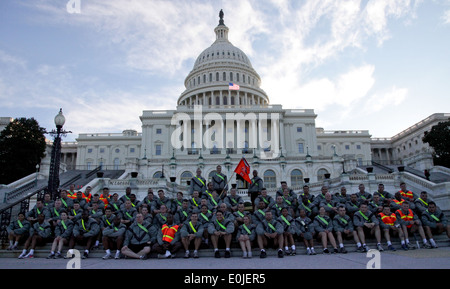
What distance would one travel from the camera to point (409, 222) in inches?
422

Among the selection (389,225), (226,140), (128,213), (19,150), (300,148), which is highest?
(226,140)

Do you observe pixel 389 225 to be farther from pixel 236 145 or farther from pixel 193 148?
pixel 236 145

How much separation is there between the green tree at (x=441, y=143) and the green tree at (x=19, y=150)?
195 ft

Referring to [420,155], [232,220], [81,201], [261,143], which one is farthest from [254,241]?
[261,143]

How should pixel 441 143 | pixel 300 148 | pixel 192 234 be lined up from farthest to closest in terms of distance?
1. pixel 300 148
2. pixel 441 143
3. pixel 192 234

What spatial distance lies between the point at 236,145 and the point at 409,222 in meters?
54.4

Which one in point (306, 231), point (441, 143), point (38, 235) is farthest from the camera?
point (441, 143)

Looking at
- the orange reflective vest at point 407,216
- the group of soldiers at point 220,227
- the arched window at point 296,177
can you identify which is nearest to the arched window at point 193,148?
the arched window at point 296,177

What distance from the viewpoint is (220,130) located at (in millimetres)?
65438

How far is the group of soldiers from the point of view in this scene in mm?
9812

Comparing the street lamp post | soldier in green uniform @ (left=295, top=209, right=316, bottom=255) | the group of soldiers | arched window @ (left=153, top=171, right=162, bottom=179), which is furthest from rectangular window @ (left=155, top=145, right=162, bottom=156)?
soldier in green uniform @ (left=295, top=209, right=316, bottom=255)

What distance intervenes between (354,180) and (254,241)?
23.0m

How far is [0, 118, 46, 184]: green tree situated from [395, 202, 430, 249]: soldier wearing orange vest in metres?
46.0

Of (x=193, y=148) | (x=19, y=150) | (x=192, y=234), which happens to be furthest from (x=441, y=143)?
(x=19, y=150)
